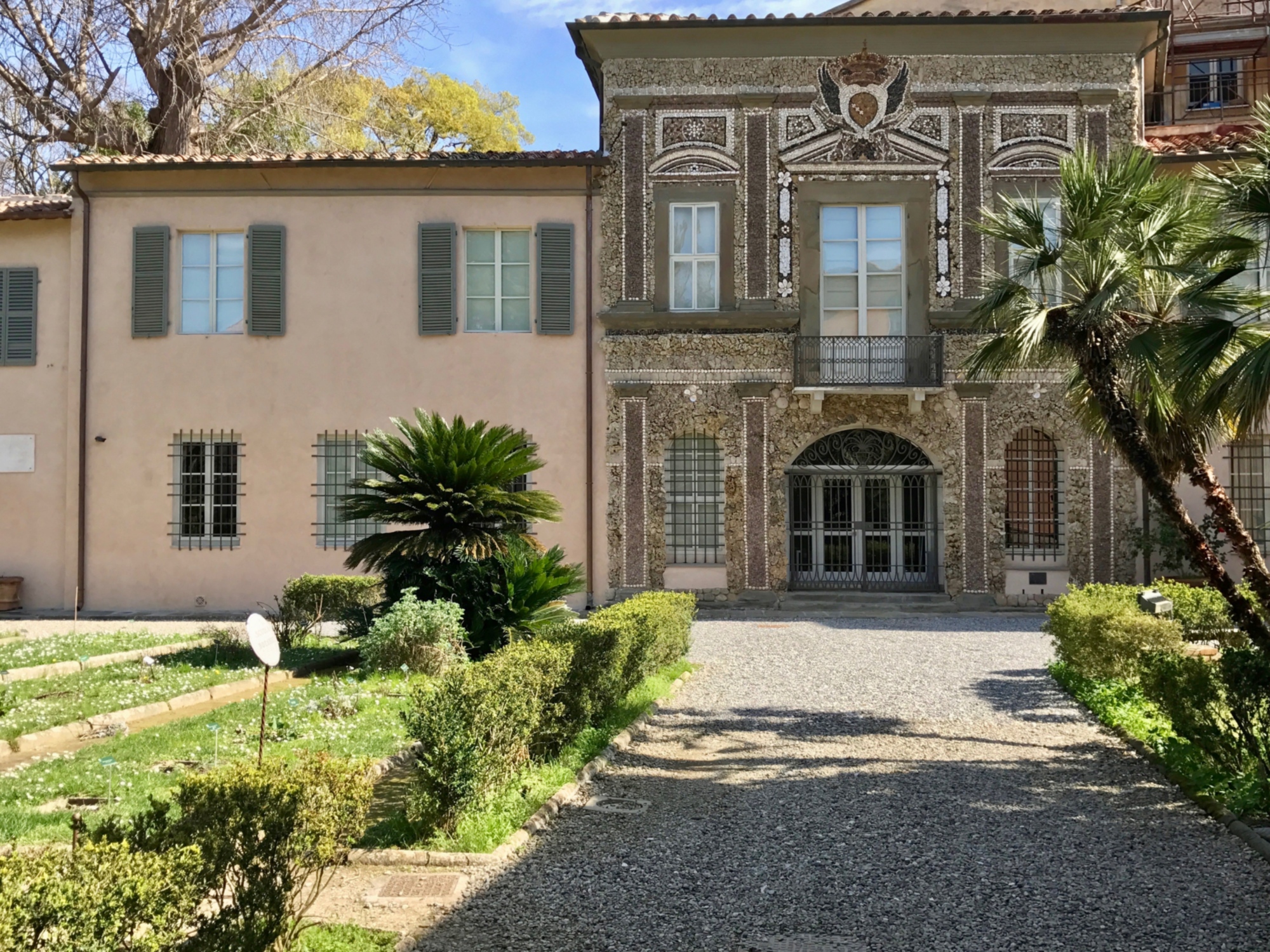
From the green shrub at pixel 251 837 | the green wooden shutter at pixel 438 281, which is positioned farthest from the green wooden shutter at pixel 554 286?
the green shrub at pixel 251 837

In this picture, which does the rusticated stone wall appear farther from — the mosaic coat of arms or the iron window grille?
the iron window grille

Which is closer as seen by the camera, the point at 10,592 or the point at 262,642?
the point at 262,642

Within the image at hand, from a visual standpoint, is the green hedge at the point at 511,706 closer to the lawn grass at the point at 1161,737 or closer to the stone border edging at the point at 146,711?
the stone border edging at the point at 146,711

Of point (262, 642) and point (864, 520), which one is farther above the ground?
point (864, 520)

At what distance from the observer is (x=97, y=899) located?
333 centimetres

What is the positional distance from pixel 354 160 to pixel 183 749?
43.1 ft

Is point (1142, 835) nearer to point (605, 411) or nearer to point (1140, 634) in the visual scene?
point (1140, 634)

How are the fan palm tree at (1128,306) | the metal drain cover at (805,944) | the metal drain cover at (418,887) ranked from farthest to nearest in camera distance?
the fan palm tree at (1128,306)
the metal drain cover at (418,887)
the metal drain cover at (805,944)

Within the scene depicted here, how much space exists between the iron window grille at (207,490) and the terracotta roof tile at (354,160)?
14.2ft

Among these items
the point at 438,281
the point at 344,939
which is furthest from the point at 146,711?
the point at 438,281

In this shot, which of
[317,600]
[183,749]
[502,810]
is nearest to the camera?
[502,810]

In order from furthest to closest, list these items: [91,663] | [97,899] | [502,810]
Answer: [91,663] → [502,810] → [97,899]

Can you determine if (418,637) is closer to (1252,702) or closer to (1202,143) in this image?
(1252,702)

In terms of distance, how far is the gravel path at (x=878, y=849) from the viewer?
5090 mm
